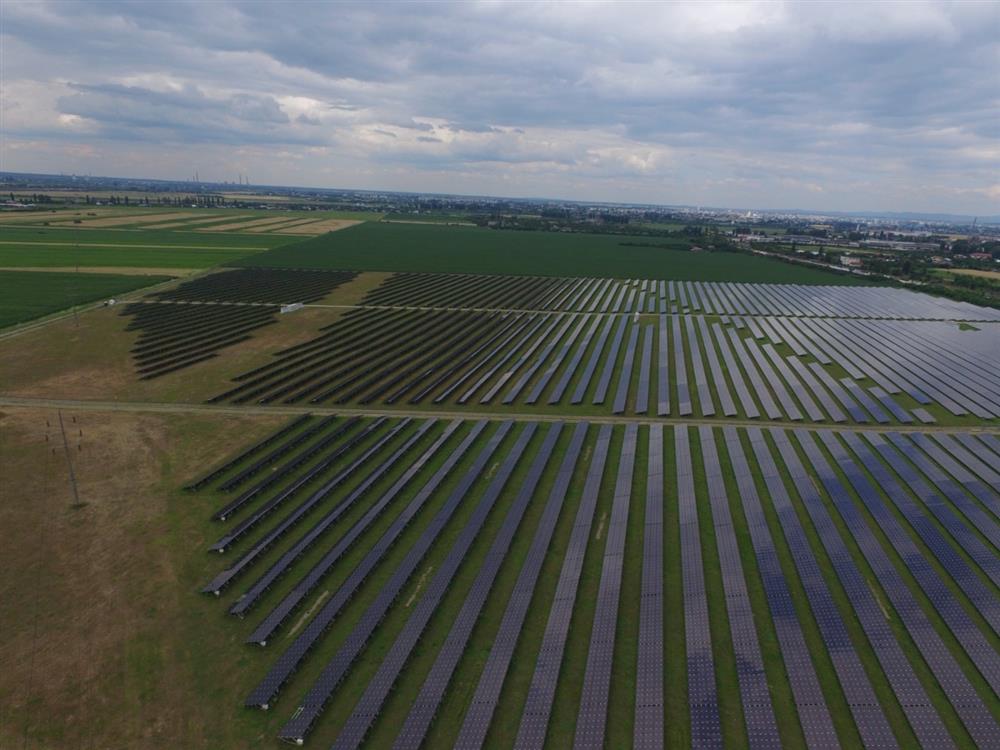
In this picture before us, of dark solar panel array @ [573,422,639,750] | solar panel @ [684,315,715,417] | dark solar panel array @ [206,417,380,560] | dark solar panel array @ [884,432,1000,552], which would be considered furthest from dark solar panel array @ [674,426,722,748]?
dark solar panel array @ [206,417,380,560]

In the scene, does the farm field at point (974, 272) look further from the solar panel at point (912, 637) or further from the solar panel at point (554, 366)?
the solar panel at point (912, 637)

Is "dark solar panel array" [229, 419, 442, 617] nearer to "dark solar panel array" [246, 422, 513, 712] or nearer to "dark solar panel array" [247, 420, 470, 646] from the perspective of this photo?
"dark solar panel array" [247, 420, 470, 646]

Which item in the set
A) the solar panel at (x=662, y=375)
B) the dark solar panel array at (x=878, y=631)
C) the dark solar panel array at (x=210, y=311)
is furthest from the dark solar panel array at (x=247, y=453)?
the dark solar panel array at (x=878, y=631)

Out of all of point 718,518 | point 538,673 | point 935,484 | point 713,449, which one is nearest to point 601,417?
point 713,449

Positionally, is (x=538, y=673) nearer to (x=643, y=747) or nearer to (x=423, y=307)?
(x=643, y=747)

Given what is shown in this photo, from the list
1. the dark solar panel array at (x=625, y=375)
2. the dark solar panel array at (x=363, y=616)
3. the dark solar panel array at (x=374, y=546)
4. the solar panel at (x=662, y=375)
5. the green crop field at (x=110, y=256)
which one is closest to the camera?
the dark solar panel array at (x=363, y=616)

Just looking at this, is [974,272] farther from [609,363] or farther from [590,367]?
[590,367]
